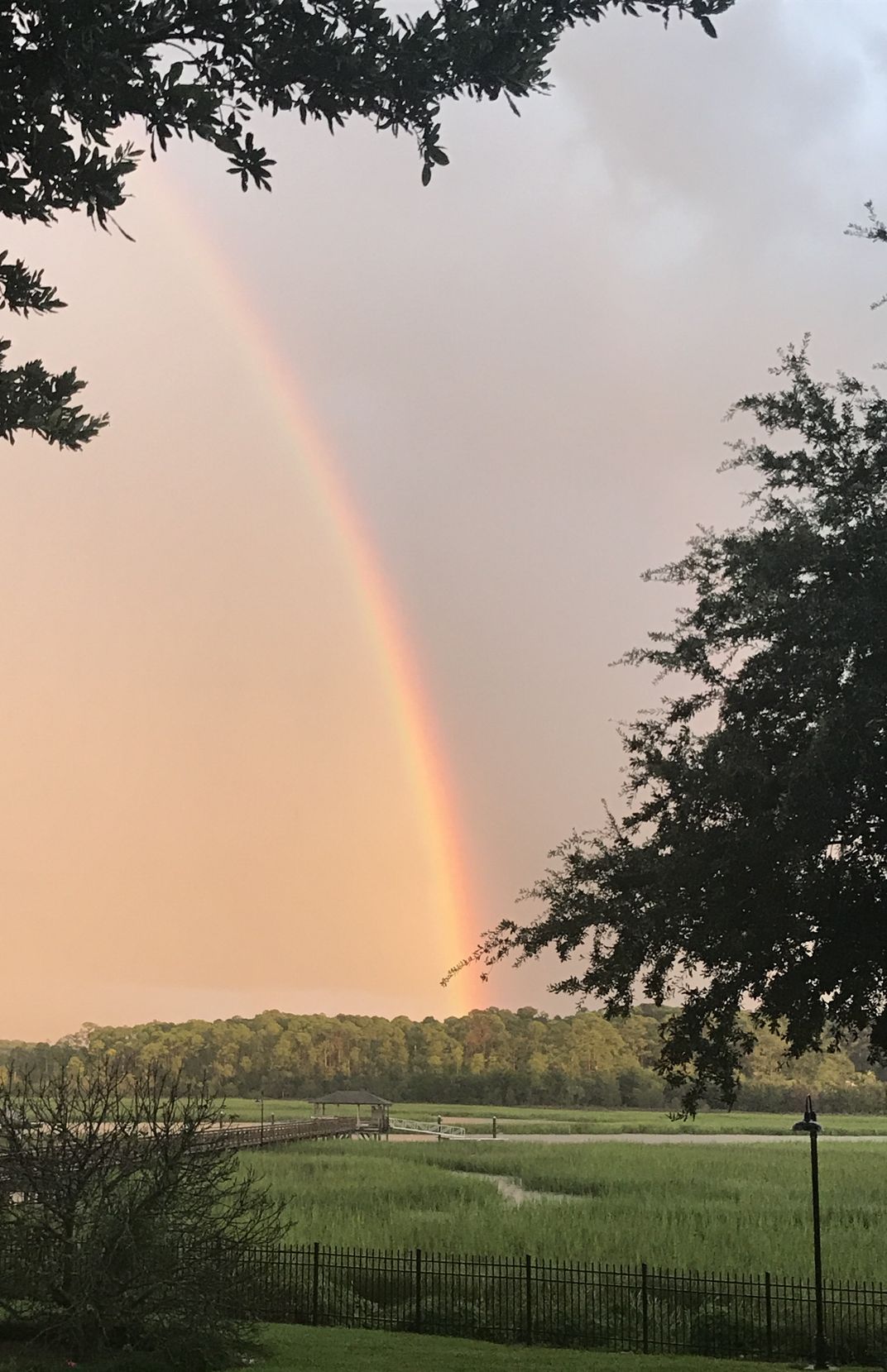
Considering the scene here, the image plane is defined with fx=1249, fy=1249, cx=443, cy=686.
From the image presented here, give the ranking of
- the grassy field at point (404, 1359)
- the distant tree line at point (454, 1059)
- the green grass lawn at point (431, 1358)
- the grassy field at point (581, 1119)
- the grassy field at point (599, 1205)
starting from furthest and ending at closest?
the distant tree line at point (454, 1059) < the grassy field at point (581, 1119) < the grassy field at point (599, 1205) < the green grass lawn at point (431, 1358) < the grassy field at point (404, 1359)

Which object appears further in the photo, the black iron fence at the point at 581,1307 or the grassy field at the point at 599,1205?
the grassy field at the point at 599,1205

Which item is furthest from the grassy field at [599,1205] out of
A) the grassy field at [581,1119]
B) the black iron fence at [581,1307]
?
the grassy field at [581,1119]

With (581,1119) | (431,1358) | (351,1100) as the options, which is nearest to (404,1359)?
(431,1358)

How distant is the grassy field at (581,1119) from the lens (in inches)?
4215

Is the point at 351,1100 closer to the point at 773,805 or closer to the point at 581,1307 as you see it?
the point at 581,1307

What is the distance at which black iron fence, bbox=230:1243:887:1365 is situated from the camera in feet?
72.2

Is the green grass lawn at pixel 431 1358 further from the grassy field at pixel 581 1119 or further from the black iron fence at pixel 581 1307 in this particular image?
the grassy field at pixel 581 1119

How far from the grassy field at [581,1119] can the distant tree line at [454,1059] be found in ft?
11.8

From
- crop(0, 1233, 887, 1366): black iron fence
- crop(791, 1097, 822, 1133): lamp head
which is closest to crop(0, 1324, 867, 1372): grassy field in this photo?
crop(0, 1233, 887, 1366): black iron fence

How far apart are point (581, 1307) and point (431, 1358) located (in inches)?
274

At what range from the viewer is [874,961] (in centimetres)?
1908

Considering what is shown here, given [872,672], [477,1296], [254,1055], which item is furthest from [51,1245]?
[254,1055]

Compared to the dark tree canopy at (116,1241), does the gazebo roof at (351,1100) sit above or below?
below

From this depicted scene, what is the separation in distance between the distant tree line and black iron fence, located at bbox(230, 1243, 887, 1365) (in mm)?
125208
